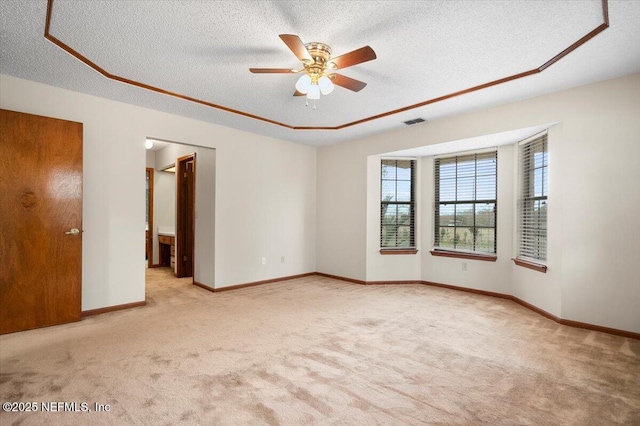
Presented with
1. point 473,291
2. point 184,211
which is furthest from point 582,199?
point 184,211

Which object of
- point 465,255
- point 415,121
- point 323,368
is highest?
point 415,121

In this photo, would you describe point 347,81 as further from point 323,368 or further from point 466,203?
point 466,203

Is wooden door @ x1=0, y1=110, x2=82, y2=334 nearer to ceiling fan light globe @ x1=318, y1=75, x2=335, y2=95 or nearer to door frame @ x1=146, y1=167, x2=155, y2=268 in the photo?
ceiling fan light globe @ x1=318, y1=75, x2=335, y2=95

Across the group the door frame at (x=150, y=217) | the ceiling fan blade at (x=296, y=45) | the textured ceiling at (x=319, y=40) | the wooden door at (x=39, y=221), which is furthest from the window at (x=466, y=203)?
the door frame at (x=150, y=217)

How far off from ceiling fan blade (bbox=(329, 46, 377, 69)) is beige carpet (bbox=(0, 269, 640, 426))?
7.85 feet

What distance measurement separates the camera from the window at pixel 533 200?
13.1 feet

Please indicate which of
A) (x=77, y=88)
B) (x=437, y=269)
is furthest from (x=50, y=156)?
(x=437, y=269)

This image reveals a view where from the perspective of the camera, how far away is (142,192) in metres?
4.12

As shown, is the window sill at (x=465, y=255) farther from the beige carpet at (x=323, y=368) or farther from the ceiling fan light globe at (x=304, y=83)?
the ceiling fan light globe at (x=304, y=83)

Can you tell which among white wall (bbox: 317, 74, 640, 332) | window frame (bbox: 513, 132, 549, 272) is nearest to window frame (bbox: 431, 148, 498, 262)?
white wall (bbox: 317, 74, 640, 332)

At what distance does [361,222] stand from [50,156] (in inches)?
172

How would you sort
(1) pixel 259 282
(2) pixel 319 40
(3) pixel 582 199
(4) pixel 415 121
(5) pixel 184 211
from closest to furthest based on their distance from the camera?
(2) pixel 319 40, (3) pixel 582 199, (4) pixel 415 121, (1) pixel 259 282, (5) pixel 184 211

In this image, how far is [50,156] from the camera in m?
3.29

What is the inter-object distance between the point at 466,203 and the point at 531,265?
4.63 feet
